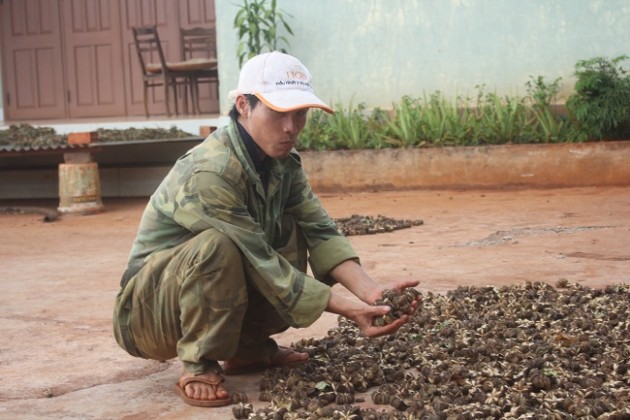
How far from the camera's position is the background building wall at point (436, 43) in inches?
359

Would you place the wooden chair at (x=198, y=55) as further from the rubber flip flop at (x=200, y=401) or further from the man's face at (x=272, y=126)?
the rubber flip flop at (x=200, y=401)

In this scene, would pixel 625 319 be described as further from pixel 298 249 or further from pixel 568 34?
pixel 568 34

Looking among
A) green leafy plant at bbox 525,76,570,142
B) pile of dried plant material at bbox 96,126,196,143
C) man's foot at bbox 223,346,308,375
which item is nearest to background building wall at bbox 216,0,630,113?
green leafy plant at bbox 525,76,570,142

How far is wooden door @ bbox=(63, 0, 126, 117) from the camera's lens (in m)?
12.8

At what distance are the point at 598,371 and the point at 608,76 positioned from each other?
20.4 ft

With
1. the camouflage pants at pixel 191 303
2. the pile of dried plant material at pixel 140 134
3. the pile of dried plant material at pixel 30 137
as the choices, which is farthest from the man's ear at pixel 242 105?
the pile of dried plant material at pixel 140 134

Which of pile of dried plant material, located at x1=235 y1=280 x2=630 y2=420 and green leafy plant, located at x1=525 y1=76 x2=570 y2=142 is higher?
green leafy plant, located at x1=525 y1=76 x2=570 y2=142

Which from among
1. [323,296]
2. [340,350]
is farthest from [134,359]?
[323,296]

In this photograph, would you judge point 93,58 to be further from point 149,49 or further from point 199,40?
point 199,40

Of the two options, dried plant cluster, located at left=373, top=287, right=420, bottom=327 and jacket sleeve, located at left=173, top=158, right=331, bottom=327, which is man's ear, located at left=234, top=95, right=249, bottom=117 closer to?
jacket sleeve, located at left=173, top=158, right=331, bottom=327

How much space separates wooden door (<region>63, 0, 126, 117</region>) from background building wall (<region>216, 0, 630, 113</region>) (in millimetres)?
3152

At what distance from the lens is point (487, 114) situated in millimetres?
9141

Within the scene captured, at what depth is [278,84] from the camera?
272cm

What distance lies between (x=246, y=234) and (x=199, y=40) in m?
9.29
